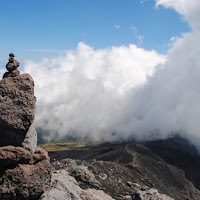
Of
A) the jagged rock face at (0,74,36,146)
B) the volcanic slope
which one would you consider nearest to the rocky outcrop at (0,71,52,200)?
the jagged rock face at (0,74,36,146)

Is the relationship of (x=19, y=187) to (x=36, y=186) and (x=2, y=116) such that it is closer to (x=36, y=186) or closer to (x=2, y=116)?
(x=36, y=186)

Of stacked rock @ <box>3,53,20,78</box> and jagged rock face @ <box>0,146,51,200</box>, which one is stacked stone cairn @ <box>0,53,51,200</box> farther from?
stacked rock @ <box>3,53,20,78</box>

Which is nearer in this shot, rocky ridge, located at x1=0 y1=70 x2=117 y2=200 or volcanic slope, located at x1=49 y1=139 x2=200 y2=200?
rocky ridge, located at x1=0 y1=70 x2=117 y2=200

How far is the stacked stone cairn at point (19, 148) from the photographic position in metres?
16.6

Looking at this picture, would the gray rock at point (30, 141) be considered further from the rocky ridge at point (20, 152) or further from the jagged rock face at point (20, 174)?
the jagged rock face at point (20, 174)

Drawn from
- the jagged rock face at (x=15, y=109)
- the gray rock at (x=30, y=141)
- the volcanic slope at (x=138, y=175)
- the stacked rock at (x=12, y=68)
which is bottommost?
the volcanic slope at (x=138, y=175)

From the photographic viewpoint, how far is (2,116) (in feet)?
55.4

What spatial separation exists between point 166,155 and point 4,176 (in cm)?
17351

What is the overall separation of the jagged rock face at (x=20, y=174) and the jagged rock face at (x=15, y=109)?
973 millimetres

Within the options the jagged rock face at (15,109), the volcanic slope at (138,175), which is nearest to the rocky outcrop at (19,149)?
the jagged rock face at (15,109)

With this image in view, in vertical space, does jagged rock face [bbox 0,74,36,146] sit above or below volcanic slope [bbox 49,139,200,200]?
above

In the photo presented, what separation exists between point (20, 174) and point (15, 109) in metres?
5.11

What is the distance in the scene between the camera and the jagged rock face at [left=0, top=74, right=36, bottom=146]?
17.1m

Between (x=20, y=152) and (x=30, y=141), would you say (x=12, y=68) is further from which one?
(x=20, y=152)
